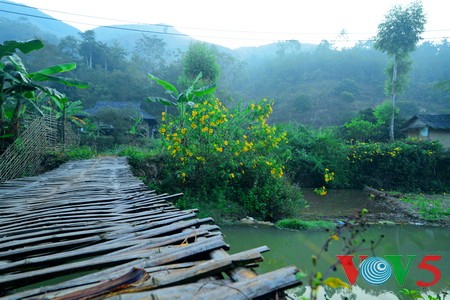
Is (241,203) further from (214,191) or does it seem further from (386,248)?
(386,248)

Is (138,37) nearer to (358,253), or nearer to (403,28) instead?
(403,28)

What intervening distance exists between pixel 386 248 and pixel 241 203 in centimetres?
350

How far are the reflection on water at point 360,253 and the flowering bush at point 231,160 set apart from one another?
1.12 meters

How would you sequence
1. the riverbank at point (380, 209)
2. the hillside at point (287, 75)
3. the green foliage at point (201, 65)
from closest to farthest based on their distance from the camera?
1. the riverbank at point (380, 209)
2. the green foliage at point (201, 65)
3. the hillside at point (287, 75)

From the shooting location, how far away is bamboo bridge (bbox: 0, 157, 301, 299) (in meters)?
1.04

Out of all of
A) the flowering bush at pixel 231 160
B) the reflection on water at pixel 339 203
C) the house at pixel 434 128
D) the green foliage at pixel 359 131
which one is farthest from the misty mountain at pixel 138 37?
the flowering bush at pixel 231 160

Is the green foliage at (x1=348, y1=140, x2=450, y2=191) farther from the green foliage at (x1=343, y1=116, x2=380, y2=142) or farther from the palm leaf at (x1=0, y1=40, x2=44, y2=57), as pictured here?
the palm leaf at (x1=0, y1=40, x2=44, y2=57)

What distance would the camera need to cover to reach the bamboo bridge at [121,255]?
1040mm

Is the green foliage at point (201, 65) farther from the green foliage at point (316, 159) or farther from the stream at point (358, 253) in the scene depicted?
the stream at point (358, 253)

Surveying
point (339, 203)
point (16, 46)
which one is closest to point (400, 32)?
point (339, 203)

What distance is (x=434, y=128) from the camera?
19.3 meters

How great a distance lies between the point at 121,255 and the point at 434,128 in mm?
22740

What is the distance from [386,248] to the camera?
607cm

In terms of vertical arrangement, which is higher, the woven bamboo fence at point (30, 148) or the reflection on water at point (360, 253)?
the woven bamboo fence at point (30, 148)
